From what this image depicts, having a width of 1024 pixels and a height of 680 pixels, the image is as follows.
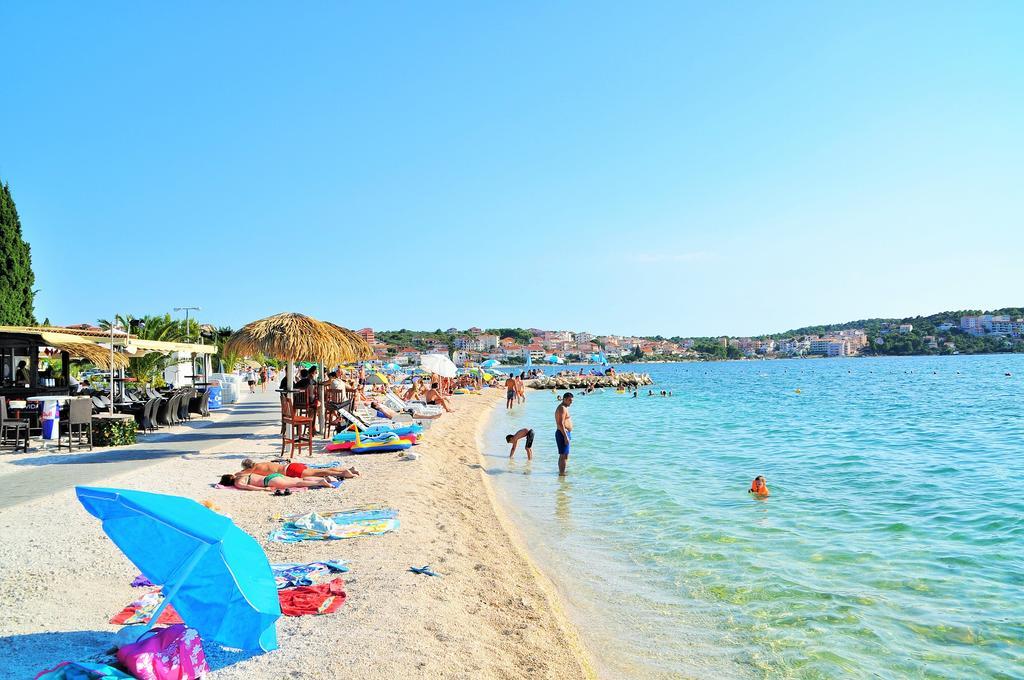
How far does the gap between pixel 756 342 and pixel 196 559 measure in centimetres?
18738

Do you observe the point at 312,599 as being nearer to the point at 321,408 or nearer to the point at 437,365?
the point at 321,408

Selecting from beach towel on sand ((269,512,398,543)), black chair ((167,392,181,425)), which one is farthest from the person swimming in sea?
black chair ((167,392,181,425))

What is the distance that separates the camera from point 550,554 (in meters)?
7.32

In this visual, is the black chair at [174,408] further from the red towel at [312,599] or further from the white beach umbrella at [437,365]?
the red towel at [312,599]

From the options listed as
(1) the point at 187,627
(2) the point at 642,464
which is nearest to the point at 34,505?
(1) the point at 187,627

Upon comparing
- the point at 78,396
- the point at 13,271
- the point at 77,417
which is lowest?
the point at 77,417

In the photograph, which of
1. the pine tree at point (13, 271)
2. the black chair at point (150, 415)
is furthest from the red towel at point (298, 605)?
the pine tree at point (13, 271)

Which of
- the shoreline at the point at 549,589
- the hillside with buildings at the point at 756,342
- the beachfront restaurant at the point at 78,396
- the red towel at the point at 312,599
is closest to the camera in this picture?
the red towel at the point at 312,599

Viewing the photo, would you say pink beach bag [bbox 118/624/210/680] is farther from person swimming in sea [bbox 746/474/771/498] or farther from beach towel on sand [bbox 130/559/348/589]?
person swimming in sea [bbox 746/474/771/498]

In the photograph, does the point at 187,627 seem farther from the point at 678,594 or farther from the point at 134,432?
the point at 134,432

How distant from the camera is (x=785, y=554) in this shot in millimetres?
7215

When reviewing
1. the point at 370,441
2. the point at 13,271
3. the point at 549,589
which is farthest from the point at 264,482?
the point at 13,271

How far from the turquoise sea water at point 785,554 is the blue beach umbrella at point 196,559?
2.51 metres

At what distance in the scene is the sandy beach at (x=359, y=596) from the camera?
146 inches
